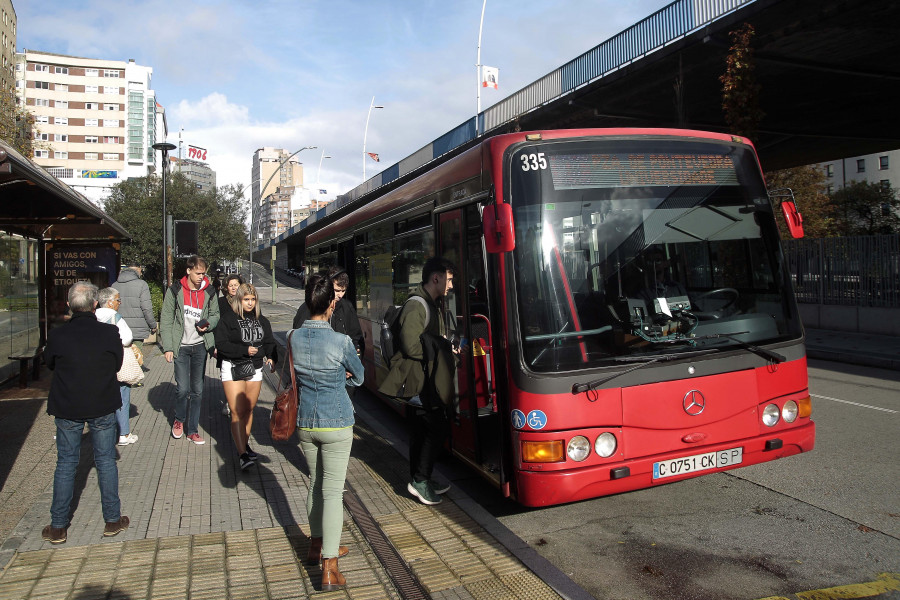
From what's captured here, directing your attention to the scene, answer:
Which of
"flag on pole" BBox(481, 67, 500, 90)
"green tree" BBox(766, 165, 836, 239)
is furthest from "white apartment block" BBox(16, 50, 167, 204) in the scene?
"green tree" BBox(766, 165, 836, 239)

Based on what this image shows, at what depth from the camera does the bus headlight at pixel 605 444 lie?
4.23 m

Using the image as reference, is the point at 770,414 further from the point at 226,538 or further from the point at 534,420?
the point at 226,538

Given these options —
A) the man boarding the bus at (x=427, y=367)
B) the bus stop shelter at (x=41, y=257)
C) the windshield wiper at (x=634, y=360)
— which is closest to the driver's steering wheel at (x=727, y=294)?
the windshield wiper at (x=634, y=360)

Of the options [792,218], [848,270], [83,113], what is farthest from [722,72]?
[83,113]

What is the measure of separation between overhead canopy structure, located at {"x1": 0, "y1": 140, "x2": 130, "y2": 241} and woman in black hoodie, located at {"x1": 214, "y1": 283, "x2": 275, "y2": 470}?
1.78 metres

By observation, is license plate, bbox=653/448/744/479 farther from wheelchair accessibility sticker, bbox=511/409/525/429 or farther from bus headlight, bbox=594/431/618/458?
wheelchair accessibility sticker, bbox=511/409/525/429

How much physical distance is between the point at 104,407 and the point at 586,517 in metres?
3.40

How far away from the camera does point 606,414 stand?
4.25 meters

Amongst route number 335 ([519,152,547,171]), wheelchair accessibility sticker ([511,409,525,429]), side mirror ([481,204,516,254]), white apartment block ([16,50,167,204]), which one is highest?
white apartment block ([16,50,167,204])

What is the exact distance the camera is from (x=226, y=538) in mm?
4539

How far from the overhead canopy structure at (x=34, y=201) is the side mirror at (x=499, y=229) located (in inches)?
119

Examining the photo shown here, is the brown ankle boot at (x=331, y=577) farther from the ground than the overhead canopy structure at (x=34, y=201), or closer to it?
closer to it

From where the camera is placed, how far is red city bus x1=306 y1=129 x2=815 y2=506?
424cm

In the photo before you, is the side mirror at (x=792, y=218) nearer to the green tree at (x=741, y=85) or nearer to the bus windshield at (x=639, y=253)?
the bus windshield at (x=639, y=253)
